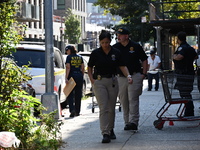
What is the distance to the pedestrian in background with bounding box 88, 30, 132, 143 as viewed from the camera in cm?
940

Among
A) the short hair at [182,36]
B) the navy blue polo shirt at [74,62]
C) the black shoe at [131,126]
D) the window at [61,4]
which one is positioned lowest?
the black shoe at [131,126]

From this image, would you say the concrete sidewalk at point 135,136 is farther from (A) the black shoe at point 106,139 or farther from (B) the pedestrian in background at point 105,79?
(B) the pedestrian in background at point 105,79

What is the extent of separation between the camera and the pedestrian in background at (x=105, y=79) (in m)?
9.40

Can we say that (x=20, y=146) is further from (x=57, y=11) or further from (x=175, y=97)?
(x=57, y=11)

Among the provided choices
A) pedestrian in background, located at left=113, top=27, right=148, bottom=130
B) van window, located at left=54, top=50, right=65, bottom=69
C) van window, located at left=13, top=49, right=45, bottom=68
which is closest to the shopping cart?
pedestrian in background, located at left=113, top=27, right=148, bottom=130

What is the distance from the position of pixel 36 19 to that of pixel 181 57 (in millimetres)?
37706

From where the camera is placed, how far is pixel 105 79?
9.47 meters

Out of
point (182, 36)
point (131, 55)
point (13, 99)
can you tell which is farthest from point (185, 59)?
point (13, 99)

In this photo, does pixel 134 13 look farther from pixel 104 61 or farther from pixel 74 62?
pixel 104 61

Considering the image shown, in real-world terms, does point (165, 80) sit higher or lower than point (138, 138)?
higher

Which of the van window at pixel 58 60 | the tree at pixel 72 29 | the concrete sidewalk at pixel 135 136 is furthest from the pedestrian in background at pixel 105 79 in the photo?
the tree at pixel 72 29

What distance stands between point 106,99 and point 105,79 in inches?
12.8

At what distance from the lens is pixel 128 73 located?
10.0m

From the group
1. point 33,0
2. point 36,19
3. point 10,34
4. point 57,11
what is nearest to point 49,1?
point 10,34
